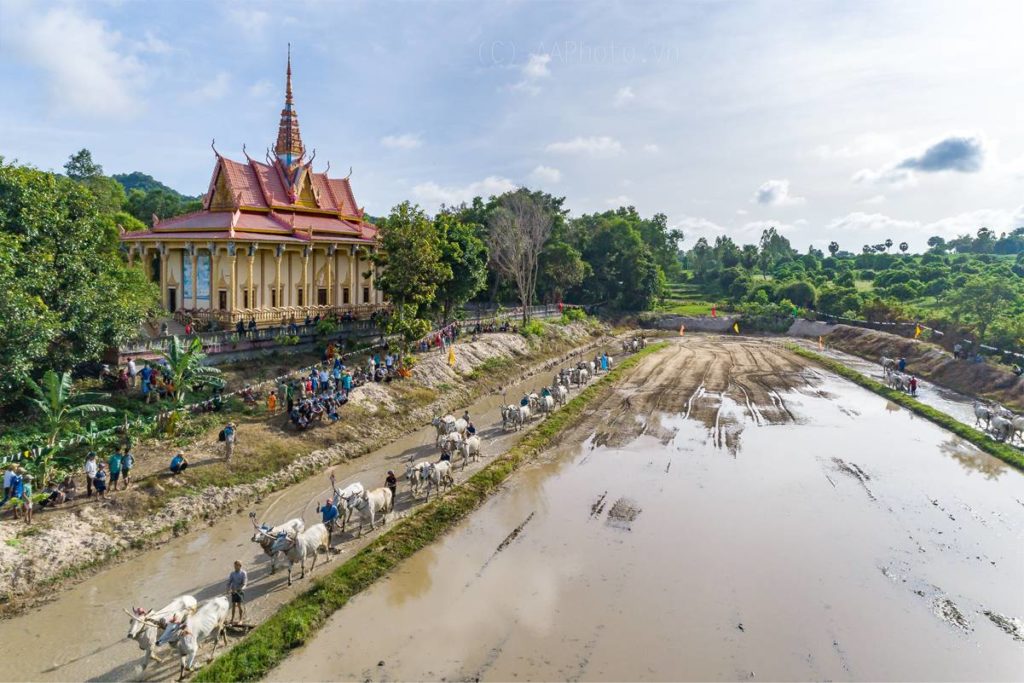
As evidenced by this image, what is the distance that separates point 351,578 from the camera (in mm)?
14141

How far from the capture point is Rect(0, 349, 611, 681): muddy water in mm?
11336

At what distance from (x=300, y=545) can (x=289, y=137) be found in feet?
118

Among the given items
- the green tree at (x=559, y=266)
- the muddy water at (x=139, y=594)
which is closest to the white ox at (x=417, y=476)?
the muddy water at (x=139, y=594)

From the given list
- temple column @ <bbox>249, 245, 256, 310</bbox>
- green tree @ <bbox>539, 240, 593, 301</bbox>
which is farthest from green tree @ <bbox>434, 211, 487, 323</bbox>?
green tree @ <bbox>539, 240, 593, 301</bbox>

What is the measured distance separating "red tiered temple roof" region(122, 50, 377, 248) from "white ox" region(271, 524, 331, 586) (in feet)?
77.7

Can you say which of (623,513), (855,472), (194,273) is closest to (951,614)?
(623,513)

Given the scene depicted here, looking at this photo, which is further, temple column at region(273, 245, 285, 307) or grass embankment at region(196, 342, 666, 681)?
temple column at region(273, 245, 285, 307)

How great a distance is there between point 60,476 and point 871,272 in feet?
349

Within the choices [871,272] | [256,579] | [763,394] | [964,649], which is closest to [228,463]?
[256,579]

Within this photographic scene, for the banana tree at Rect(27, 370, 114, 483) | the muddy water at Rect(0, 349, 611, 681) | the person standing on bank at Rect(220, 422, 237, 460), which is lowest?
the muddy water at Rect(0, 349, 611, 681)

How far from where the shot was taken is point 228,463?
19594 mm

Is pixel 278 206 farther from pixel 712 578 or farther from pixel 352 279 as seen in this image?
pixel 712 578

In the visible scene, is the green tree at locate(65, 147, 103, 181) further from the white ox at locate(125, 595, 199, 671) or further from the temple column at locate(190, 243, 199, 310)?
Answer: the white ox at locate(125, 595, 199, 671)

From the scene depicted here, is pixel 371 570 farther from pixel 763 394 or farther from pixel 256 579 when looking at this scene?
pixel 763 394
